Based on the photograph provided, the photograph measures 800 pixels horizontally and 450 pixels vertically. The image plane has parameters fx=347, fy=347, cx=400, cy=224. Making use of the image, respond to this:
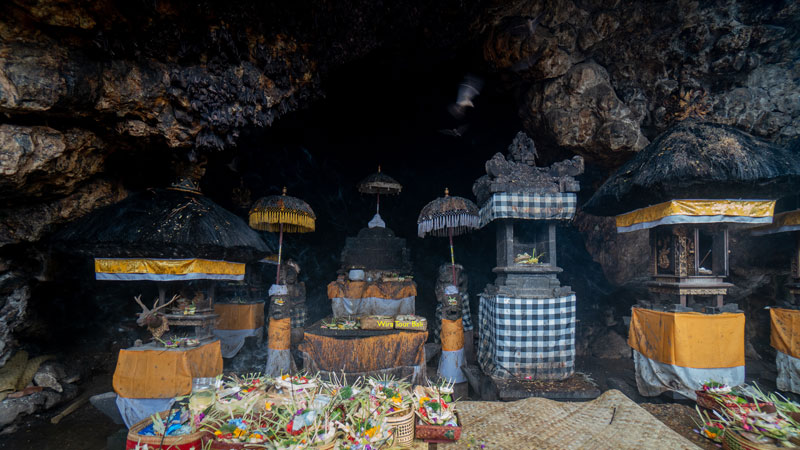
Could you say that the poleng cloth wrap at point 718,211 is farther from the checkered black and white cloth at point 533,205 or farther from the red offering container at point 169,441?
the red offering container at point 169,441

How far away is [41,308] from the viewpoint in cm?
588

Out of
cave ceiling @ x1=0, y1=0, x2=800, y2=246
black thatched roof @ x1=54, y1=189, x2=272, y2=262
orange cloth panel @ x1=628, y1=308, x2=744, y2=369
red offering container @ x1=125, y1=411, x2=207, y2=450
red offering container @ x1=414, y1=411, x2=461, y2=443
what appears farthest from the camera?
orange cloth panel @ x1=628, y1=308, x2=744, y2=369

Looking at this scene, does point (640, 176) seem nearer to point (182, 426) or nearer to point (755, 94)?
point (755, 94)

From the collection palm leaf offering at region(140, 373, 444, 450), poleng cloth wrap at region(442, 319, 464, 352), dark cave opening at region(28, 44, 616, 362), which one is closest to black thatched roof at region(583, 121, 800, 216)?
dark cave opening at region(28, 44, 616, 362)

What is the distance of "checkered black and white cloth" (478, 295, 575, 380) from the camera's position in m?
5.66

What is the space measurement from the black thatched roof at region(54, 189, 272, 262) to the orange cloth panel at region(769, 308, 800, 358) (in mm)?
8695

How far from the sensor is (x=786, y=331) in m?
5.48

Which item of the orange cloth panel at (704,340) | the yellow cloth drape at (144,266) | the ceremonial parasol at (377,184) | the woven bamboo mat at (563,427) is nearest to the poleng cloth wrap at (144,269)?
the yellow cloth drape at (144,266)

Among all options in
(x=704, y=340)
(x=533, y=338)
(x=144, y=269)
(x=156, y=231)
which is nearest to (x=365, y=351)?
(x=533, y=338)

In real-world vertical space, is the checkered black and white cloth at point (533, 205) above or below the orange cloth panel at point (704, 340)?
above

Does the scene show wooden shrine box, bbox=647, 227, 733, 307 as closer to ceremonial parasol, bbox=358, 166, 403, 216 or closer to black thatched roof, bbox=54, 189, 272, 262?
ceremonial parasol, bbox=358, 166, 403, 216

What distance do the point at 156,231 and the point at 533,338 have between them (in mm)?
5929

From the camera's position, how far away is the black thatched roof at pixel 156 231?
15.9 ft

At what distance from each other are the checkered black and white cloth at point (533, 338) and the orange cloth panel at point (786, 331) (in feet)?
10.5
